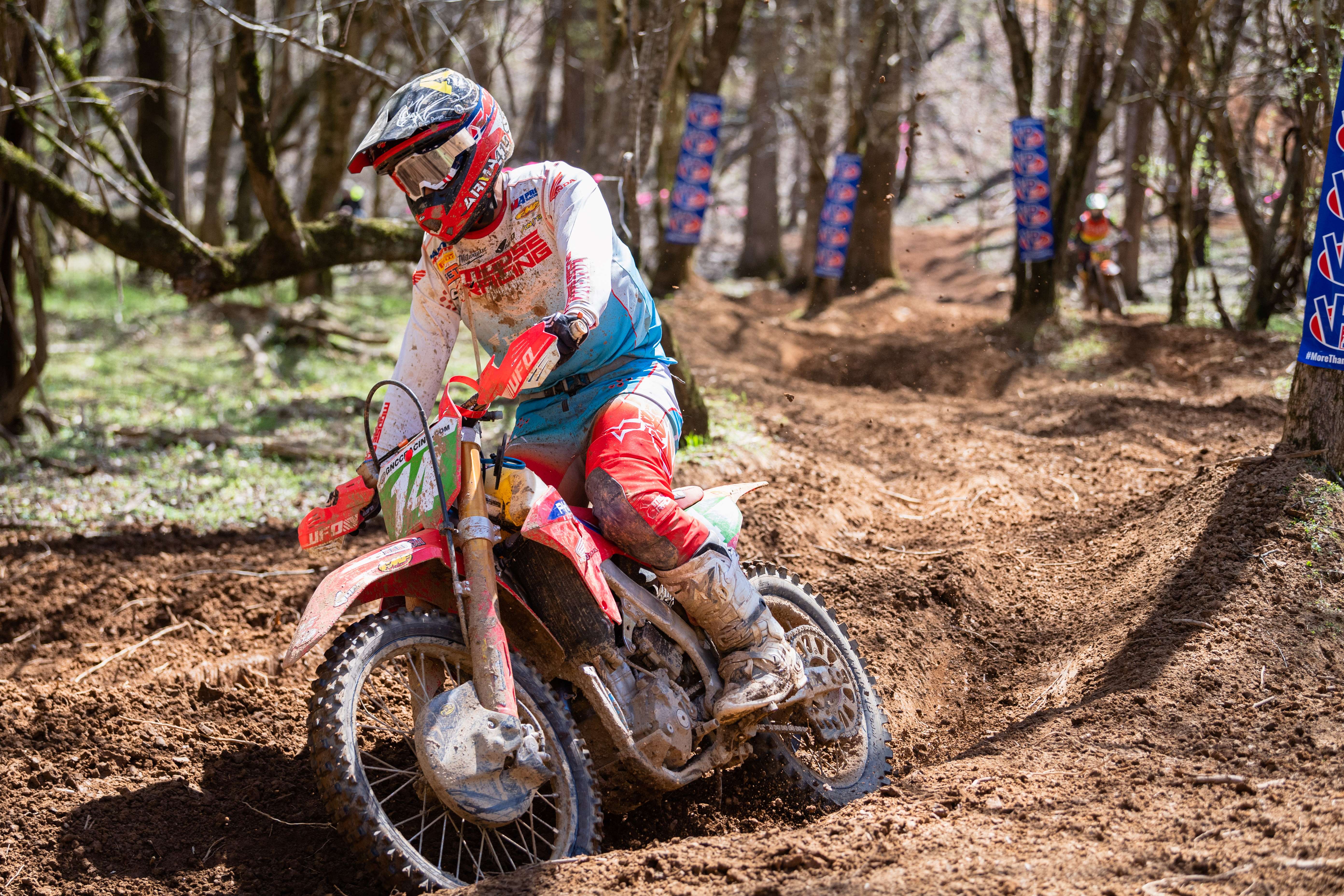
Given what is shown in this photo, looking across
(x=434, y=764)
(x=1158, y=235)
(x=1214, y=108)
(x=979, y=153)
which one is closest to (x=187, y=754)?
(x=434, y=764)

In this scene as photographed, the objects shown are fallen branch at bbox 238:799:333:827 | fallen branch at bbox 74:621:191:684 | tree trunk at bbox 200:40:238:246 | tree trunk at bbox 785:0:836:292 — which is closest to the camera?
fallen branch at bbox 238:799:333:827

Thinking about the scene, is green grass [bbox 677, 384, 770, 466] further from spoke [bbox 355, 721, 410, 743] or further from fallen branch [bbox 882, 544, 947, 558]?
spoke [bbox 355, 721, 410, 743]

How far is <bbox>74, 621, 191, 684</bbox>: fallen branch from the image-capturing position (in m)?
4.84

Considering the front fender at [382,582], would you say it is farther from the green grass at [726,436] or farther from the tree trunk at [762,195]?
the tree trunk at [762,195]

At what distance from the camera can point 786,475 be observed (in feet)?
23.2

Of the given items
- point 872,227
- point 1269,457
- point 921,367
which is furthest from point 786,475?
point 872,227

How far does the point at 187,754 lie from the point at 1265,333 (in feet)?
39.7

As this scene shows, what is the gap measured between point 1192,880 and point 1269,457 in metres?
3.23

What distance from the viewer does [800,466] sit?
7.26 meters

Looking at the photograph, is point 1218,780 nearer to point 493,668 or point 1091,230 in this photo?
point 493,668

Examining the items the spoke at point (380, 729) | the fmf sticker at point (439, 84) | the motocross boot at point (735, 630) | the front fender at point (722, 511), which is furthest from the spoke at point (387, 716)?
the fmf sticker at point (439, 84)

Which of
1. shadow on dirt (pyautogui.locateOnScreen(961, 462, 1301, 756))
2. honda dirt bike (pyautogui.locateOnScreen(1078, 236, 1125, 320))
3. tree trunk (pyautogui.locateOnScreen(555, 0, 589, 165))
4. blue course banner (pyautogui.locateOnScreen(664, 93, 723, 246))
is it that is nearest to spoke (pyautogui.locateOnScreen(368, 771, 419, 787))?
shadow on dirt (pyautogui.locateOnScreen(961, 462, 1301, 756))

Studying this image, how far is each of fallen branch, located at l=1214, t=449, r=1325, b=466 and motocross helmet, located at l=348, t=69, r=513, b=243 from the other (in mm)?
3865

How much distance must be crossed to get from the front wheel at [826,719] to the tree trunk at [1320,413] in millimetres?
2480
